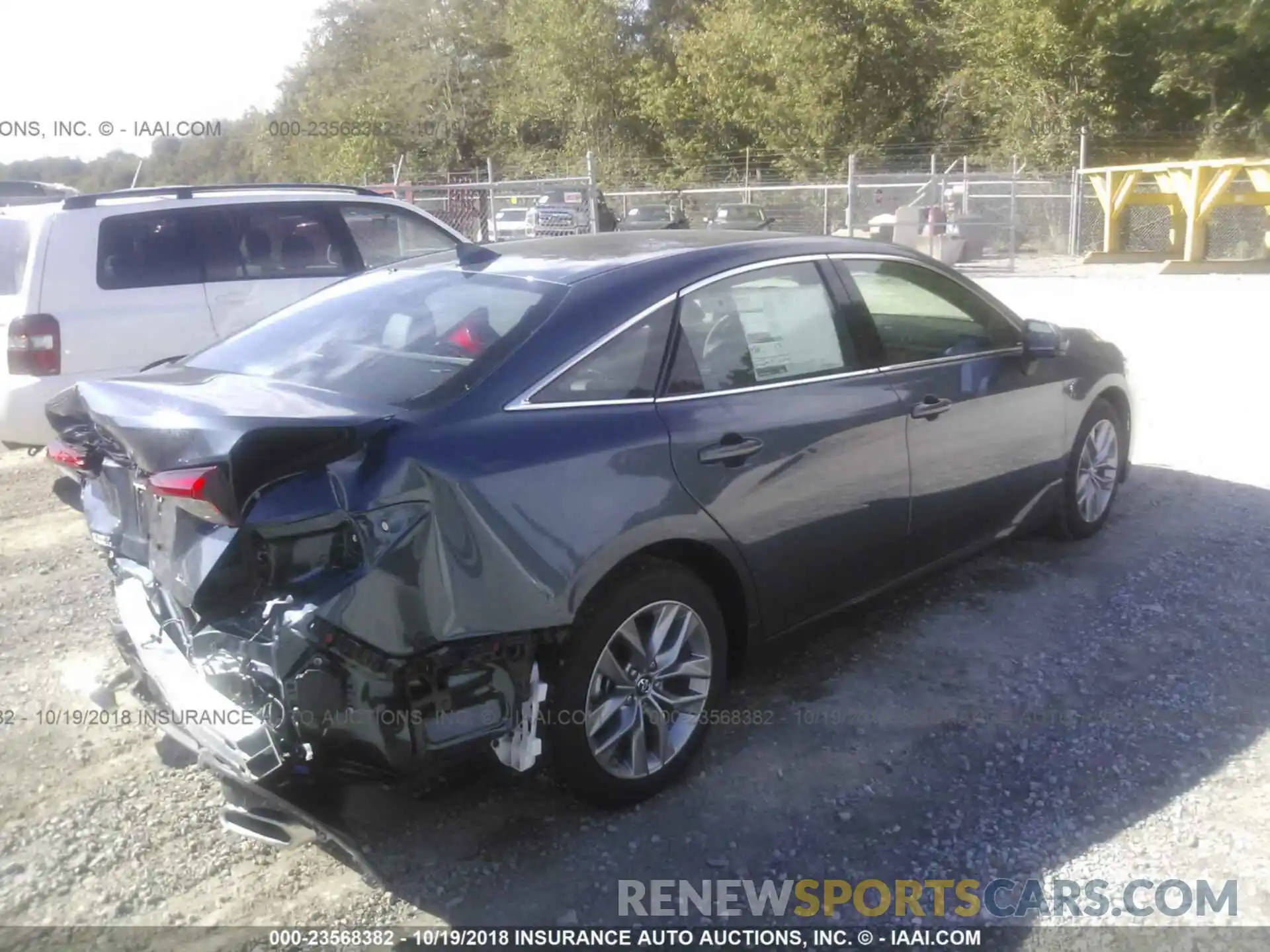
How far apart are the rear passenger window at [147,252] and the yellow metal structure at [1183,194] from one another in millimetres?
17190

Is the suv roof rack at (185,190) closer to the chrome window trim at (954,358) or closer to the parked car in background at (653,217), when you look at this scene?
the chrome window trim at (954,358)

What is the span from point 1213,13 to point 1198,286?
12.7 metres

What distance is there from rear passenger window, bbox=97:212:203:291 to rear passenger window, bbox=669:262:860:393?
4638mm

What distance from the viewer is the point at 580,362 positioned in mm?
3420

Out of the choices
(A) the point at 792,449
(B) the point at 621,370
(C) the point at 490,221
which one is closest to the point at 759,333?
(A) the point at 792,449

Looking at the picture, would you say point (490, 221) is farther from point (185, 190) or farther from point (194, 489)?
point (194, 489)

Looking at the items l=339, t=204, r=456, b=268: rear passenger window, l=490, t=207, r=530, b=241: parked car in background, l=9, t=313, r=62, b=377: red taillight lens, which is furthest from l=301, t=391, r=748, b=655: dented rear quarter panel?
l=490, t=207, r=530, b=241: parked car in background

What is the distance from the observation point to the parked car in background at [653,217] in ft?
82.1

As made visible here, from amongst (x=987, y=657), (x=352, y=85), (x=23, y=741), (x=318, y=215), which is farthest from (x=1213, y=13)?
(x=352, y=85)

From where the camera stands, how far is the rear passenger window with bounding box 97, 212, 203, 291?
6996 mm

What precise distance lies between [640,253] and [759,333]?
50 centimetres

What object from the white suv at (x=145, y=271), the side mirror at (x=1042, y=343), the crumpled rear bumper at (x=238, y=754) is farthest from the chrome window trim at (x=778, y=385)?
the white suv at (x=145, y=271)

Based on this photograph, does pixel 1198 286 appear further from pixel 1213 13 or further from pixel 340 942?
pixel 340 942

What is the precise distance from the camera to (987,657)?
14.8ft
